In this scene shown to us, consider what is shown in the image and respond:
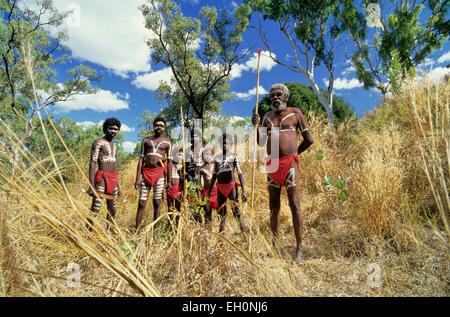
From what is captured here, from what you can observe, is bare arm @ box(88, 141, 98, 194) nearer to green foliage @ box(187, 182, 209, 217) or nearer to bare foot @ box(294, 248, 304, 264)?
green foliage @ box(187, 182, 209, 217)

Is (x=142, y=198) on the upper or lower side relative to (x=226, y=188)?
lower

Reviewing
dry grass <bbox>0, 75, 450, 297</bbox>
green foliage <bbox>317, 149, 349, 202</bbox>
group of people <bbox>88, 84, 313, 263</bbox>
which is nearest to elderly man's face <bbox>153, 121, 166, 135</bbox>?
group of people <bbox>88, 84, 313, 263</bbox>

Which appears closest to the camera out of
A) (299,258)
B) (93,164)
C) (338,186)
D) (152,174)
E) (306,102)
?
(299,258)

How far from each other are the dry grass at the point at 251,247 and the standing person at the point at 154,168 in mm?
1027

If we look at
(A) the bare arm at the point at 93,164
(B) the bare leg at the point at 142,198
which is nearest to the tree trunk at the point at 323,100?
(B) the bare leg at the point at 142,198

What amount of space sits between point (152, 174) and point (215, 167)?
894mm

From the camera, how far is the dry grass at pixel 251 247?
1.05 meters

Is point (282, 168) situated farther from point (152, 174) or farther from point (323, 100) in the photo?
point (323, 100)

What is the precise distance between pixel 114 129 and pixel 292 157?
2.55 meters

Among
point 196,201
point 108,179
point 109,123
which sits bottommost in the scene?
point 196,201

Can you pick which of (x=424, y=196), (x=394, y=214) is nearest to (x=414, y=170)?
(x=424, y=196)

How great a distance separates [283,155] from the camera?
250 centimetres

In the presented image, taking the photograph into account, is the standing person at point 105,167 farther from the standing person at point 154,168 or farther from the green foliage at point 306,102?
the green foliage at point 306,102

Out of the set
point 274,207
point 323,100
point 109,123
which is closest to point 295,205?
point 274,207
